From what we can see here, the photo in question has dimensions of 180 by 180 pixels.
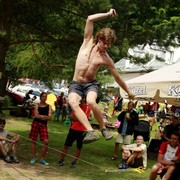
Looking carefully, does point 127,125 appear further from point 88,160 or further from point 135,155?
point 88,160

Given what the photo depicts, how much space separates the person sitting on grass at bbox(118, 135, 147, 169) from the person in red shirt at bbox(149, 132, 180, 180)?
4.93ft

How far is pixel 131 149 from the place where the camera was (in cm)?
833

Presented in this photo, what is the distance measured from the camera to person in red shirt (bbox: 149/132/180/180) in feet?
21.9

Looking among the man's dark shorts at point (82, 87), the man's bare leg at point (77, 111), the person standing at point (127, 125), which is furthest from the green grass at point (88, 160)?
the man's dark shorts at point (82, 87)

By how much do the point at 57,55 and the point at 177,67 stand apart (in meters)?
3.30

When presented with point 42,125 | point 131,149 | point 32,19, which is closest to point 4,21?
point 32,19

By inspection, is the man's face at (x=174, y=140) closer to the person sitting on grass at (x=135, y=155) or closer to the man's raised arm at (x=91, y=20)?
the person sitting on grass at (x=135, y=155)

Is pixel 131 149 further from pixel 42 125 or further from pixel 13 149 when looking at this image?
pixel 13 149

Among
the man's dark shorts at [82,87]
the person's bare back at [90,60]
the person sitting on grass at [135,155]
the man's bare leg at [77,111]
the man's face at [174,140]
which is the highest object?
the person's bare back at [90,60]

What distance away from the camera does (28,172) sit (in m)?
7.23


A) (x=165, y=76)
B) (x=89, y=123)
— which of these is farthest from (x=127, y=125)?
(x=89, y=123)

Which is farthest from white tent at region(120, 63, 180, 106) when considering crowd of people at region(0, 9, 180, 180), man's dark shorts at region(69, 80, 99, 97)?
man's dark shorts at region(69, 80, 99, 97)

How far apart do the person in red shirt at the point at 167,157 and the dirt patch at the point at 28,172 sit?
1.57 meters

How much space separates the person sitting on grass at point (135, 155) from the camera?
8398 millimetres
